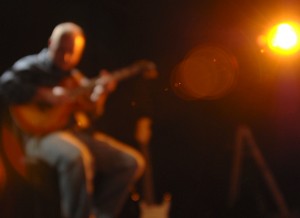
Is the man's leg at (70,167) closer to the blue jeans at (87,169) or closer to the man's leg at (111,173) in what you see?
the blue jeans at (87,169)

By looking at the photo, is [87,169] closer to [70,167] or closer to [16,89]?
[70,167]

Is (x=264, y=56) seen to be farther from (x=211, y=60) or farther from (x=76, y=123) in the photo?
(x=76, y=123)

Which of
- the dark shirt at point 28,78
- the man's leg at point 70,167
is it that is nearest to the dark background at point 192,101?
the dark shirt at point 28,78

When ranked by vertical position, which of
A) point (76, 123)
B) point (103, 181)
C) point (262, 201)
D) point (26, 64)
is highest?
point (26, 64)

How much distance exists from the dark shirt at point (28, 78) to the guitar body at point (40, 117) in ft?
0.32

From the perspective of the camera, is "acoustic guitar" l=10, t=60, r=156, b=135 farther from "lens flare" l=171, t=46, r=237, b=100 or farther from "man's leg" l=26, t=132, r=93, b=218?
"lens flare" l=171, t=46, r=237, b=100

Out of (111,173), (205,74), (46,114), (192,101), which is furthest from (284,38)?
(46,114)

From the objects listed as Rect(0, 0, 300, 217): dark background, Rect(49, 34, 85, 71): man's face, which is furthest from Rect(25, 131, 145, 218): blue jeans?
Rect(0, 0, 300, 217): dark background

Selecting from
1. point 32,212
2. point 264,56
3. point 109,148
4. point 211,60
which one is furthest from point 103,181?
point 264,56

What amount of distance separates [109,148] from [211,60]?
2.40 m

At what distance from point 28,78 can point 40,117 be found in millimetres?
274

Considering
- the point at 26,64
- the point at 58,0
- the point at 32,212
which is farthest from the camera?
the point at 58,0

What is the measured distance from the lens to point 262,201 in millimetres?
5422

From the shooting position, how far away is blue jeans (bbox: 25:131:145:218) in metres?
3.45
